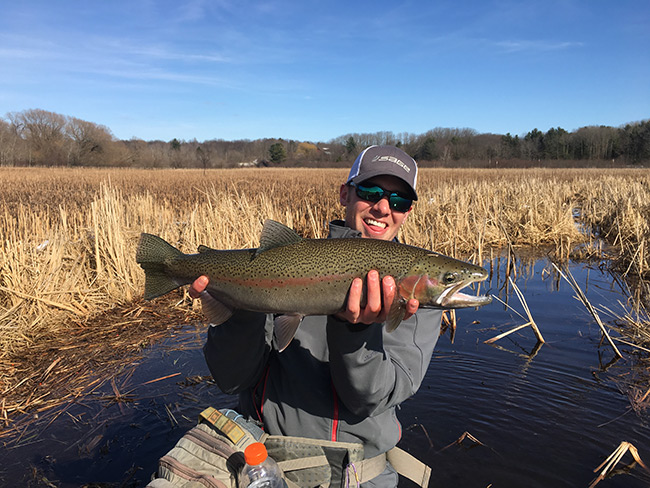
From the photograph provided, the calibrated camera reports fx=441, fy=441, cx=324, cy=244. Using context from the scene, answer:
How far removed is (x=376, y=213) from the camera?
10.5ft

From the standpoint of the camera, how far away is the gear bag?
232 centimetres

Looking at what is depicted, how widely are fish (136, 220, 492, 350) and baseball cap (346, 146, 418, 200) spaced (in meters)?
0.87

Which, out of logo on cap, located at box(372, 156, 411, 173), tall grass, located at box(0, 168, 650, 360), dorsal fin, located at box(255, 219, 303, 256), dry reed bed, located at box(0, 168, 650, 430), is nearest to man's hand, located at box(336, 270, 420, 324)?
dorsal fin, located at box(255, 219, 303, 256)

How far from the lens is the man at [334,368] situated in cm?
219

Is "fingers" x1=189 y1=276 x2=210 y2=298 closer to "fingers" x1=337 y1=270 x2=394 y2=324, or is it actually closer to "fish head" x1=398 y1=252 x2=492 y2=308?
"fingers" x1=337 y1=270 x2=394 y2=324

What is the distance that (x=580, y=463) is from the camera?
3.83 m

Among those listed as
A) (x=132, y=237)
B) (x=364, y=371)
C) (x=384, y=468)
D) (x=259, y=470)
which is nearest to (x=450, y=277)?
(x=364, y=371)

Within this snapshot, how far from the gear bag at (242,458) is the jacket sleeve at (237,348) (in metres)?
0.23

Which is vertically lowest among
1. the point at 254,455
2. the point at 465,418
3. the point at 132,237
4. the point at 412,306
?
A: the point at 465,418

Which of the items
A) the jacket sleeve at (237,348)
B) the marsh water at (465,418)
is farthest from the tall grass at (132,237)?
the jacket sleeve at (237,348)

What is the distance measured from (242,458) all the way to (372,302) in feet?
3.60

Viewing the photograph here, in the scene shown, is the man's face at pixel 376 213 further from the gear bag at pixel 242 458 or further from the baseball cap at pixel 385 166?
the gear bag at pixel 242 458

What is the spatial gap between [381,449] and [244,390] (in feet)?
3.00

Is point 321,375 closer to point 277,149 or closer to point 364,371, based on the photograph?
point 364,371
